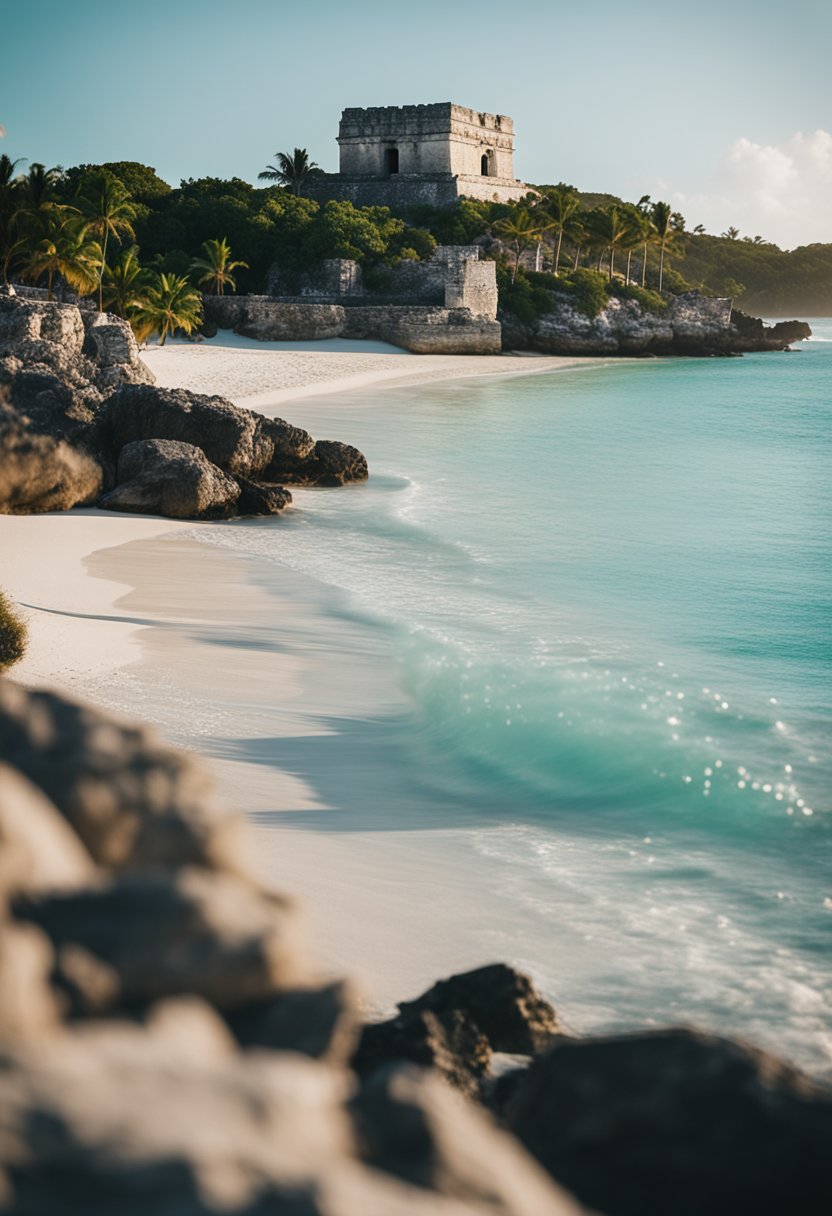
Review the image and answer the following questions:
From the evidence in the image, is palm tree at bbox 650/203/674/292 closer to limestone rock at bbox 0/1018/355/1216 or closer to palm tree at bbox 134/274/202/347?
palm tree at bbox 134/274/202/347

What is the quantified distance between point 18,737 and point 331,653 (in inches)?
301

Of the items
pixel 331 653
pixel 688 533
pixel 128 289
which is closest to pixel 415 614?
pixel 331 653

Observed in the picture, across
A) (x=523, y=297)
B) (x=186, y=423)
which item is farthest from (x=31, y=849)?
(x=523, y=297)

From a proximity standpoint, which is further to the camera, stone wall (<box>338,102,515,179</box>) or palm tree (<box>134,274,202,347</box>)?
stone wall (<box>338,102,515,179</box>)

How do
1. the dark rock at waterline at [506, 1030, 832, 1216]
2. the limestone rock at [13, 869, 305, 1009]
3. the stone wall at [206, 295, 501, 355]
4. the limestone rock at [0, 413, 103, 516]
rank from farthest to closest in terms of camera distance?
the stone wall at [206, 295, 501, 355]
the limestone rock at [0, 413, 103, 516]
the dark rock at waterline at [506, 1030, 832, 1216]
the limestone rock at [13, 869, 305, 1009]

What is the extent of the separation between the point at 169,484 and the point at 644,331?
55.5 meters

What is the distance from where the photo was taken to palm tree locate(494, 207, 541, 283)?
62.4 meters

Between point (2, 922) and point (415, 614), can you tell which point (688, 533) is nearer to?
point (415, 614)

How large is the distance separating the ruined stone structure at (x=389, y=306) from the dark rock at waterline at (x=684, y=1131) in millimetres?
48183

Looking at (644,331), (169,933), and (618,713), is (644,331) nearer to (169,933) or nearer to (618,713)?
(618,713)

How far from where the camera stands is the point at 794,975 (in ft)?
17.2

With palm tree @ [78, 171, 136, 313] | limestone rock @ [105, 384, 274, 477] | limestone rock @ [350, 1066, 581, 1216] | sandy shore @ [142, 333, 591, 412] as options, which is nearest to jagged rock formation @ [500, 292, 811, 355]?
sandy shore @ [142, 333, 591, 412]

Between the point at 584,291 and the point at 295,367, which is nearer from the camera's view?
the point at 295,367

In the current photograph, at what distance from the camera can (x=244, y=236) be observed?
56406mm
